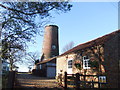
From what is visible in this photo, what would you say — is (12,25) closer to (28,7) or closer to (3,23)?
(3,23)

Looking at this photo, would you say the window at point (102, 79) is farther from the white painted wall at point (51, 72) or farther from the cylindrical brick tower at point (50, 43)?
the cylindrical brick tower at point (50, 43)

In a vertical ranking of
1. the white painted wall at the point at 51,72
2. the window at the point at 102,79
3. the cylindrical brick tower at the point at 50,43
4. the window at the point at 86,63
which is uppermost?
the cylindrical brick tower at the point at 50,43

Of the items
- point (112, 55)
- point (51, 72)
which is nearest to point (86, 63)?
point (112, 55)

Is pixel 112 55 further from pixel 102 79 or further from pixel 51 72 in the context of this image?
pixel 51 72

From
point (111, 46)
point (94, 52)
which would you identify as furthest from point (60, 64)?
point (111, 46)

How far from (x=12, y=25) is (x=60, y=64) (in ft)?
43.1

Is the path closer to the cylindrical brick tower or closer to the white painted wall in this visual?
the white painted wall

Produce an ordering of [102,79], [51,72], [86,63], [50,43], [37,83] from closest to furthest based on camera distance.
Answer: [102,79] < [37,83] < [86,63] < [51,72] < [50,43]

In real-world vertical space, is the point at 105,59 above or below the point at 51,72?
above

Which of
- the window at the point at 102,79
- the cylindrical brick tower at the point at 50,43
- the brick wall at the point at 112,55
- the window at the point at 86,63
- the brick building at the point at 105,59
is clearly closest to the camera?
the window at the point at 102,79

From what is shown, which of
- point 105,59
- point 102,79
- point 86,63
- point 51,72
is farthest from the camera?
point 51,72

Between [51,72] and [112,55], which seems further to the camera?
[51,72]

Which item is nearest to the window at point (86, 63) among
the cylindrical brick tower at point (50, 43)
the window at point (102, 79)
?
the window at point (102, 79)

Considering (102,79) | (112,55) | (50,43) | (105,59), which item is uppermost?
(50,43)
